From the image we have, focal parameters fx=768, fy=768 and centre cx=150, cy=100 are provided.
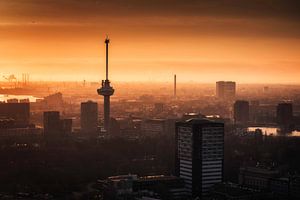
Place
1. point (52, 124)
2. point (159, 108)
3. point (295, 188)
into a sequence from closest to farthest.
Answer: point (295, 188) → point (52, 124) → point (159, 108)

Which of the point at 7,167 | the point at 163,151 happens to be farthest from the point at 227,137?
the point at 7,167

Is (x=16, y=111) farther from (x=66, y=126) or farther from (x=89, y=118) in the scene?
(x=66, y=126)

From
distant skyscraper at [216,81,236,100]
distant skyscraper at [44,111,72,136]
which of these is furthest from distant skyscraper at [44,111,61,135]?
distant skyscraper at [216,81,236,100]

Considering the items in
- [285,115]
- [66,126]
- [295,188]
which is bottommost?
[295,188]

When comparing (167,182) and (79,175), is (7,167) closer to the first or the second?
(79,175)

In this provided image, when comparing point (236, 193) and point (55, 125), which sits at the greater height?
point (55, 125)

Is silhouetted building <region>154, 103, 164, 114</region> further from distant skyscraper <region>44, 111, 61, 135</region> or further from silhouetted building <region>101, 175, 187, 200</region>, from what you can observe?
silhouetted building <region>101, 175, 187, 200</region>

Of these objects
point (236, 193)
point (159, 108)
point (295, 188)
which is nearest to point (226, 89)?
point (159, 108)
